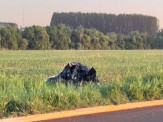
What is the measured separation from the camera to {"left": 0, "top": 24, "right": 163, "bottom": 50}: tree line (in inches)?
2223

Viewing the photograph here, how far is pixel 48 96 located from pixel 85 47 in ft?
196

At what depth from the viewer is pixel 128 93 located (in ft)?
30.9

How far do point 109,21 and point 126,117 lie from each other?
397 feet

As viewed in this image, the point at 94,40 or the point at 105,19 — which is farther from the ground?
the point at 105,19

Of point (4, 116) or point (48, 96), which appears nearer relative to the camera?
point (4, 116)

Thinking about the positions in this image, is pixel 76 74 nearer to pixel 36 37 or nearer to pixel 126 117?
pixel 126 117

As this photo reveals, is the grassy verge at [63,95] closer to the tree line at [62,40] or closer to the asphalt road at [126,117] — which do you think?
the asphalt road at [126,117]

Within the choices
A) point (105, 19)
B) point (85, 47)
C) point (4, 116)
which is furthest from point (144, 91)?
point (105, 19)

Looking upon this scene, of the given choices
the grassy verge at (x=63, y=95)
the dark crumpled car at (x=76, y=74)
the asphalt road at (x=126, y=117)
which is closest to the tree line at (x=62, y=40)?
the dark crumpled car at (x=76, y=74)

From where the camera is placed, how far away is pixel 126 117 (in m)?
7.95

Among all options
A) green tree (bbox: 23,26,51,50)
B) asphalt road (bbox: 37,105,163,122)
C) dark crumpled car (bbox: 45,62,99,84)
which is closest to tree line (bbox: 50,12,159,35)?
green tree (bbox: 23,26,51,50)

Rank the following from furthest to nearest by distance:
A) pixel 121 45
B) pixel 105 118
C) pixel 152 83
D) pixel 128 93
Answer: pixel 121 45 → pixel 152 83 → pixel 128 93 → pixel 105 118

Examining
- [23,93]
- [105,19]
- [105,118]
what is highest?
[105,19]

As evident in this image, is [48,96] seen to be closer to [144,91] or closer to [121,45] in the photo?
[144,91]
